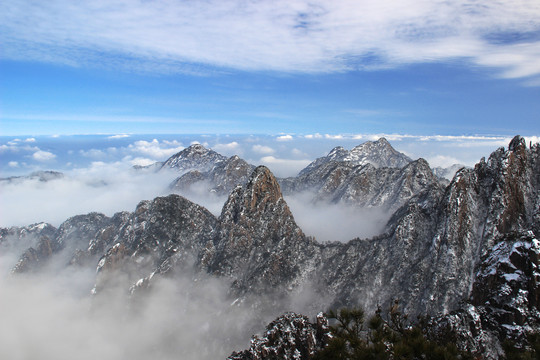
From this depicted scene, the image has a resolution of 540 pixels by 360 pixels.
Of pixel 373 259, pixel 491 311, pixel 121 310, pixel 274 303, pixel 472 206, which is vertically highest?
pixel 472 206

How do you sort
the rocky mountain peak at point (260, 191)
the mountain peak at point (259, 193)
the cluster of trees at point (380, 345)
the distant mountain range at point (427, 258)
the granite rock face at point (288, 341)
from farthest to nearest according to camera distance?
the rocky mountain peak at point (260, 191) → the mountain peak at point (259, 193) → the granite rock face at point (288, 341) → the distant mountain range at point (427, 258) → the cluster of trees at point (380, 345)

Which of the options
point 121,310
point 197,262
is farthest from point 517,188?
point 121,310

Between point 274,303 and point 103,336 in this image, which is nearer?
point 274,303

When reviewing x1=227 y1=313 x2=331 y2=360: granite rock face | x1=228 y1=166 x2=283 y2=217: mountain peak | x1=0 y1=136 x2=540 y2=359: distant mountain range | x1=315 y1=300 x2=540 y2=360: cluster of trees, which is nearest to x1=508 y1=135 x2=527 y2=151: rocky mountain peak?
x1=0 y1=136 x2=540 y2=359: distant mountain range

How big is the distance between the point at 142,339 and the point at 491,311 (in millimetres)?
178497

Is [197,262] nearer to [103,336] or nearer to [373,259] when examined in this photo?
[103,336]

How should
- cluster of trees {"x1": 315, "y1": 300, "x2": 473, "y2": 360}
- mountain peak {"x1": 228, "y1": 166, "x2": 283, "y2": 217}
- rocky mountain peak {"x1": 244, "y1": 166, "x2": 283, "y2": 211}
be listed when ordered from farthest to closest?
rocky mountain peak {"x1": 244, "y1": 166, "x2": 283, "y2": 211} < mountain peak {"x1": 228, "y1": 166, "x2": 283, "y2": 217} < cluster of trees {"x1": 315, "y1": 300, "x2": 473, "y2": 360}

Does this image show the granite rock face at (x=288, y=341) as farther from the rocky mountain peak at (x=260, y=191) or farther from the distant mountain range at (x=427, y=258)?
the rocky mountain peak at (x=260, y=191)

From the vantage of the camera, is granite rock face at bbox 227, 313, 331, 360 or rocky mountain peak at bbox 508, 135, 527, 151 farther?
rocky mountain peak at bbox 508, 135, 527, 151

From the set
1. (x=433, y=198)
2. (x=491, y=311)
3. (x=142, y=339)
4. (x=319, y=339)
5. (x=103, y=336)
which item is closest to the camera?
(x=491, y=311)

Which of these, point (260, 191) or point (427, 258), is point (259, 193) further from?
point (427, 258)

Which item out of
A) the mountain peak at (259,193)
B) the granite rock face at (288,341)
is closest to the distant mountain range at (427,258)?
the mountain peak at (259,193)

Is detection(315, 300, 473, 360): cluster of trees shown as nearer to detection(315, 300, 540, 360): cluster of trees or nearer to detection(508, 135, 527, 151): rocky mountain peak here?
detection(315, 300, 540, 360): cluster of trees

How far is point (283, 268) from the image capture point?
182625 mm
